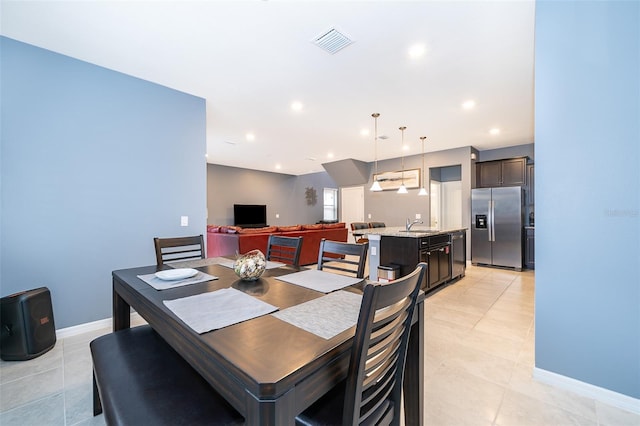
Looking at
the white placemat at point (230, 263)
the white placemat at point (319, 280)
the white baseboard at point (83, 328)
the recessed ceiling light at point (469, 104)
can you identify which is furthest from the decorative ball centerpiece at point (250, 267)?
the recessed ceiling light at point (469, 104)

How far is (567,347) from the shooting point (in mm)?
1842

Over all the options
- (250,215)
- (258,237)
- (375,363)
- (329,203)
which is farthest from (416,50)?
(329,203)

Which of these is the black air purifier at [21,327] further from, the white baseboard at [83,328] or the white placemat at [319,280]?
the white placemat at [319,280]

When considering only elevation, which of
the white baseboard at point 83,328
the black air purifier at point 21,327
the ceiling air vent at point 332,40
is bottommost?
the white baseboard at point 83,328

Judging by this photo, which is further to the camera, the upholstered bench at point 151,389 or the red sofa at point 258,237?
the red sofa at point 258,237

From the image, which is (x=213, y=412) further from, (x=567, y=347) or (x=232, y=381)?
(x=567, y=347)

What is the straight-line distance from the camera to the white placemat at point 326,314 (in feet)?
3.08

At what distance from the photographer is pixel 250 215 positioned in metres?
8.93

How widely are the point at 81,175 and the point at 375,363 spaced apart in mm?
3212

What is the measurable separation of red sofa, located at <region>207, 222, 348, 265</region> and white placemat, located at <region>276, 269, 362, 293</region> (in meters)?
2.77

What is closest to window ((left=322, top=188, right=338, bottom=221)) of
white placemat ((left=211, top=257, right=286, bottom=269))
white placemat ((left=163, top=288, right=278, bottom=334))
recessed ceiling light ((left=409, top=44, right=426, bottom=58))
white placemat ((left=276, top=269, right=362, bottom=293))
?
recessed ceiling light ((left=409, top=44, right=426, bottom=58))

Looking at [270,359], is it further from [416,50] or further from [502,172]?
[502,172]

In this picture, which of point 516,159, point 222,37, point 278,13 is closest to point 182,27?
point 222,37

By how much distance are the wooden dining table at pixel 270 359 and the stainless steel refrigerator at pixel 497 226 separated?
539 cm
